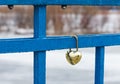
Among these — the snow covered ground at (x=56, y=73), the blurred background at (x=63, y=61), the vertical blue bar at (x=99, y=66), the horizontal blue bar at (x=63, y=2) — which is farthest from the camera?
the blurred background at (x=63, y=61)

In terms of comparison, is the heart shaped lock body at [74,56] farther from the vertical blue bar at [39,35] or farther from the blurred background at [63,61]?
the blurred background at [63,61]

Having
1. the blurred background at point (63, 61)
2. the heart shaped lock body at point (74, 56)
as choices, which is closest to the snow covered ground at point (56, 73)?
the blurred background at point (63, 61)

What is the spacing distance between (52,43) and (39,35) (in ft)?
0.20

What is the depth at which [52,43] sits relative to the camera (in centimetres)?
154

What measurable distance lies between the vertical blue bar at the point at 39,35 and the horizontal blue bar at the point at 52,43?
3 cm

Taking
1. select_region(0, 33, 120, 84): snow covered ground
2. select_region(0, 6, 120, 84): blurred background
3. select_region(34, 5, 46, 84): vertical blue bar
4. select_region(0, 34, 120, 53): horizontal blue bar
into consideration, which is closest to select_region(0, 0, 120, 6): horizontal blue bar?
select_region(34, 5, 46, 84): vertical blue bar

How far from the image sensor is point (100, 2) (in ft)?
5.57

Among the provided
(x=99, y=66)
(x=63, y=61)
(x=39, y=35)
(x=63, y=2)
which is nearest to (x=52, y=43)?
(x=39, y=35)

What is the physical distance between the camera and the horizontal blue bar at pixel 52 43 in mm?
1432

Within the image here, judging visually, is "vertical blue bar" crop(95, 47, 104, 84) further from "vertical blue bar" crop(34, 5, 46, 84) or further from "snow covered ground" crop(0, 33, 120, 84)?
"snow covered ground" crop(0, 33, 120, 84)

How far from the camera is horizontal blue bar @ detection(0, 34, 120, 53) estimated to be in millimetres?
1432

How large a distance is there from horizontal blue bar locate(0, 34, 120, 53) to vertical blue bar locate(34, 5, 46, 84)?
0.03m

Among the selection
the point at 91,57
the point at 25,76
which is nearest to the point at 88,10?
the point at 91,57

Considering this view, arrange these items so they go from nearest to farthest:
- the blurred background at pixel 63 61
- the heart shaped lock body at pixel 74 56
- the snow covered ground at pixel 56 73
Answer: the heart shaped lock body at pixel 74 56, the snow covered ground at pixel 56 73, the blurred background at pixel 63 61
